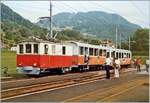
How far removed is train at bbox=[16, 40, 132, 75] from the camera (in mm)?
32375

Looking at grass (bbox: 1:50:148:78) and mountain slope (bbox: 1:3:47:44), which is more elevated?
mountain slope (bbox: 1:3:47:44)

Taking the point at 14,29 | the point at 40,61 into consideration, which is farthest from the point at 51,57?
the point at 14,29

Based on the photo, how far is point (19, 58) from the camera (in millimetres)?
33031

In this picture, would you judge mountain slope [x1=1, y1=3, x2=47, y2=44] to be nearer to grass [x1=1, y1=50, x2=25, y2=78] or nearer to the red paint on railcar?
grass [x1=1, y1=50, x2=25, y2=78]

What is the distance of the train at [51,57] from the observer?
32.4 m

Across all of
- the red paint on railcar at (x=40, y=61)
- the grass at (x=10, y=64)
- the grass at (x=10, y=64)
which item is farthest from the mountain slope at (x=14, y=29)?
the red paint on railcar at (x=40, y=61)

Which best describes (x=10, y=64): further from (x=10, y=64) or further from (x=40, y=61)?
(x=40, y=61)

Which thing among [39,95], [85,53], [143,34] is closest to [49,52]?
[85,53]

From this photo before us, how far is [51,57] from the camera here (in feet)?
111

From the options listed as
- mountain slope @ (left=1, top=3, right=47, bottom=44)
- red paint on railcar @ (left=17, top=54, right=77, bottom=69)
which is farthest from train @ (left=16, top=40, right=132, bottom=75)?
mountain slope @ (left=1, top=3, right=47, bottom=44)

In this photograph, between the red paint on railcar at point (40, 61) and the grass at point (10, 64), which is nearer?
the red paint on railcar at point (40, 61)

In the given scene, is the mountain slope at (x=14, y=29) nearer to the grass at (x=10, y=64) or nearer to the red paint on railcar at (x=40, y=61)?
the grass at (x=10, y=64)

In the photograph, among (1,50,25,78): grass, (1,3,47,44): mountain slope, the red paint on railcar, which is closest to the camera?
the red paint on railcar

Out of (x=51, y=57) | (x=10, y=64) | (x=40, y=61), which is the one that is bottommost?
(x=10, y=64)
